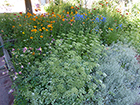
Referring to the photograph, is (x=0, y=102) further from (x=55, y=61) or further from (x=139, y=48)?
(x=139, y=48)

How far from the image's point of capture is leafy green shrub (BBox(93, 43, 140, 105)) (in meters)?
2.01

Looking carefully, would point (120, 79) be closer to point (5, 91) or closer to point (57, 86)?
point (57, 86)

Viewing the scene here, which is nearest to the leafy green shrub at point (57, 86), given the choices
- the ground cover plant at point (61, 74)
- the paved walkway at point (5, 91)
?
the ground cover plant at point (61, 74)

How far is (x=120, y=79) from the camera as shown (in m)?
2.25

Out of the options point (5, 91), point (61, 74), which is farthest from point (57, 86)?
point (5, 91)

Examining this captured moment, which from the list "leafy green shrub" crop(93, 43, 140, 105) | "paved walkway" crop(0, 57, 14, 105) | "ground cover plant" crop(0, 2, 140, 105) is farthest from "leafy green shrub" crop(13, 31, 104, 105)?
"paved walkway" crop(0, 57, 14, 105)

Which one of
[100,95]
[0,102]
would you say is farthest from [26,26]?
[100,95]

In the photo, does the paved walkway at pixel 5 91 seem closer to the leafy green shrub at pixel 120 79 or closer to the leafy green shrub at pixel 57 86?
the leafy green shrub at pixel 57 86

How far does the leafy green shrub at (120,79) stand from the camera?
2.01 metres

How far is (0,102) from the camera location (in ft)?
6.82

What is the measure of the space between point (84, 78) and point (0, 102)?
1.61 m

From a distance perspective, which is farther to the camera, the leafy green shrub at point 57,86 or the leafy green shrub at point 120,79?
the leafy green shrub at point 120,79

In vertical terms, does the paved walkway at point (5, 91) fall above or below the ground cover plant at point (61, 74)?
below

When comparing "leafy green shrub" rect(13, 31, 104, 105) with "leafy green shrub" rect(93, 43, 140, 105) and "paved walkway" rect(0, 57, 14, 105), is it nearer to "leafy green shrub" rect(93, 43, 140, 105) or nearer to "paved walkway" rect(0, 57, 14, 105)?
"leafy green shrub" rect(93, 43, 140, 105)
